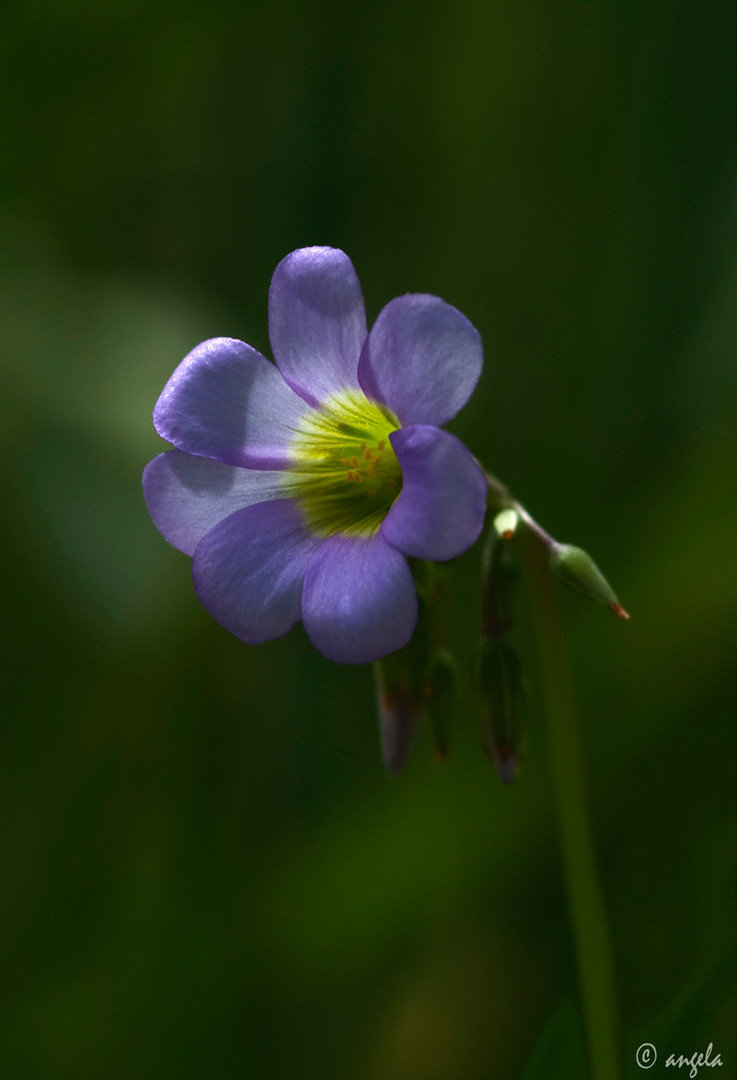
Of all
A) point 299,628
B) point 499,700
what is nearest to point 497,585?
point 499,700

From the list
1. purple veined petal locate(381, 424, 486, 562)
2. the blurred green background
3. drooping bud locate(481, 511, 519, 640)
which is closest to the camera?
purple veined petal locate(381, 424, 486, 562)

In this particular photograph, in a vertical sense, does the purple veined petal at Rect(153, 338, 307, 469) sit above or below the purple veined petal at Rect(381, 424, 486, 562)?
above

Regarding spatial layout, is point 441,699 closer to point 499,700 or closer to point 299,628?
point 499,700

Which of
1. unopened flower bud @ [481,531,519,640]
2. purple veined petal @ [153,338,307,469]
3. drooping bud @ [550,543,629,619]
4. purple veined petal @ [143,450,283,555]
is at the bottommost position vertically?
unopened flower bud @ [481,531,519,640]

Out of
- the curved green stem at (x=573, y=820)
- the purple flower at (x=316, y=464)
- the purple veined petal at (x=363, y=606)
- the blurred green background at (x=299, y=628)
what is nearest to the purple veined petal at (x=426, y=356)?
the purple flower at (x=316, y=464)

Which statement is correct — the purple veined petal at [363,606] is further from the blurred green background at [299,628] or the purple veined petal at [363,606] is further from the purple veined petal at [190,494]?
the blurred green background at [299,628]

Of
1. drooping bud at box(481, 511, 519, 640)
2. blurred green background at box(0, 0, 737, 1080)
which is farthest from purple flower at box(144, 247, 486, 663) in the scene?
blurred green background at box(0, 0, 737, 1080)

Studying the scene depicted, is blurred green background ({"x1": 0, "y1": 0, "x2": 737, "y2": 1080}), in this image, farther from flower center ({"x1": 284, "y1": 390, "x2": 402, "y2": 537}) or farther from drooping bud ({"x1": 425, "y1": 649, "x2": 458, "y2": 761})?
flower center ({"x1": 284, "y1": 390, "x2": 402, "y2": 537})
